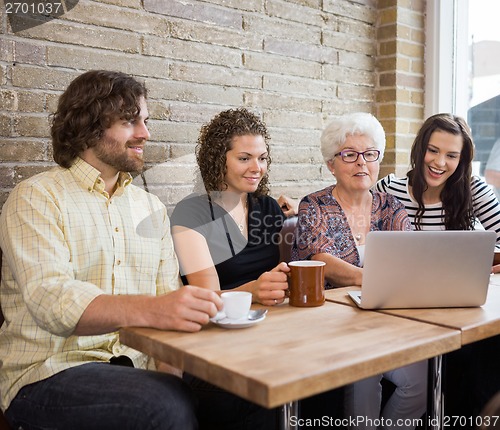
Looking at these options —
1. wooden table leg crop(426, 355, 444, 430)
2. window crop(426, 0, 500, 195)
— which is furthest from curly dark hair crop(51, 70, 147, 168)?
window crop(426, 0, 500, 195)

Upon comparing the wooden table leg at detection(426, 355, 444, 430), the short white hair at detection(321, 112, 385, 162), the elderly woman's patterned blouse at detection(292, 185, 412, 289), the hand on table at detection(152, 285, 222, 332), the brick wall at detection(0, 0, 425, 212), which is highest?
the brick wall at detection(0, 0, 425, 212)

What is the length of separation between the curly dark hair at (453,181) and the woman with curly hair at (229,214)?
0.64 meters

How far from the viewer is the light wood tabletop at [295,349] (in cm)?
100

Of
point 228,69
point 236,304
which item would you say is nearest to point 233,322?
point 236,304

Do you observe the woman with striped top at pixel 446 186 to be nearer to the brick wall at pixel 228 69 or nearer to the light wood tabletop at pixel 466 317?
the brick wall at pixel 228 69

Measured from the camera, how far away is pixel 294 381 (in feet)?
3.19

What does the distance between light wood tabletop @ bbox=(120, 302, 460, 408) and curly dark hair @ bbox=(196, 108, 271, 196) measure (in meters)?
0.81

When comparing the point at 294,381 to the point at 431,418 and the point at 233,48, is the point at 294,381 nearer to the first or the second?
the point at 431,418

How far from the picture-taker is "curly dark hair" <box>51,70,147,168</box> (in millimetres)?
1697

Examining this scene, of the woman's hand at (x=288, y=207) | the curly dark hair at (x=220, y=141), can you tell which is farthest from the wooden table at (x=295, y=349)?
the woman's hand at (x=288, y=207)

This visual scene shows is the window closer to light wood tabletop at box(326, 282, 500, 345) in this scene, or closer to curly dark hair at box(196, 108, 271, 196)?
curly dark hair at box(196, 108, 271, 196)

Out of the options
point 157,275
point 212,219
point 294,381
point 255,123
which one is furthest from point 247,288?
point 255,123

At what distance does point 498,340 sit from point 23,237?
150cm

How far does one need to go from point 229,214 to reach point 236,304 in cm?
79
